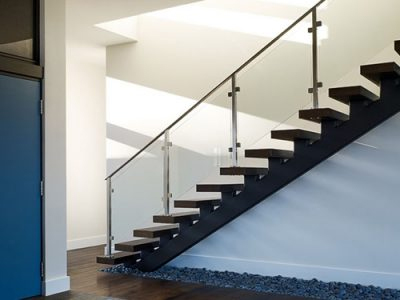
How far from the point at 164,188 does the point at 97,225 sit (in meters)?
2.98

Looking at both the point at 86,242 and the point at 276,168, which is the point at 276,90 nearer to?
the point at 276,168

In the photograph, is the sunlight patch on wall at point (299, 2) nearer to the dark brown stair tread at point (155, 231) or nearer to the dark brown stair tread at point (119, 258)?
the dark brown stair tread at point (155, 231)

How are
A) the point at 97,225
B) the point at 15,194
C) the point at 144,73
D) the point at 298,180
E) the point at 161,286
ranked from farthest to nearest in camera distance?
the point at 97,225
the point at 144,73
the point at 298,180
the point at 161,286
the point at 15,194

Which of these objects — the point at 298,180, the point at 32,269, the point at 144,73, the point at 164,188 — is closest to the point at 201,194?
the point at 164,188

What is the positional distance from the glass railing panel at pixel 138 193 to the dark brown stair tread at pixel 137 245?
0.33 meters

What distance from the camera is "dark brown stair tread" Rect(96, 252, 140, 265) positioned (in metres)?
5.31

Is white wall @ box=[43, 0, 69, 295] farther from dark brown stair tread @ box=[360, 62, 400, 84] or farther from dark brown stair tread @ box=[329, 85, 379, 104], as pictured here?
dark brown stair tread @ box=[360, 62, 400, 84]

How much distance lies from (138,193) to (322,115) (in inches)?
107

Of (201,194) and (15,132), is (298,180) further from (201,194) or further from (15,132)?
(15,132)

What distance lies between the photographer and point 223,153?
16.2ft

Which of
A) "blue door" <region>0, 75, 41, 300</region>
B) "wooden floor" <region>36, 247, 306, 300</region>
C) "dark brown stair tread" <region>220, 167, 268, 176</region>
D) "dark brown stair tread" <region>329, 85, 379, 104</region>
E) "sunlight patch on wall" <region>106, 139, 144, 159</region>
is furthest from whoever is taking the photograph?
"sunlight patch on wall" <region>106, 139, 144, 159</region>

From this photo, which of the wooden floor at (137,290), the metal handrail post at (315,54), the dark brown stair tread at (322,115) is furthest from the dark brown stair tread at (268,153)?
the wooden floor at (137,290)

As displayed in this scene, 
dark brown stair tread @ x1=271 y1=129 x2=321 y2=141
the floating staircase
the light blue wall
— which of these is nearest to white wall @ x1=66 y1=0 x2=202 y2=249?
the floating staircase

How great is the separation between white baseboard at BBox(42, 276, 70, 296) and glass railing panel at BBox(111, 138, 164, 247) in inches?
53.8
